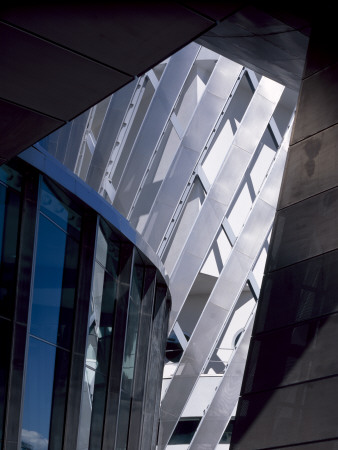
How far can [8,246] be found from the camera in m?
13.1

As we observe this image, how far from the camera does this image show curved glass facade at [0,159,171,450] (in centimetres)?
1315

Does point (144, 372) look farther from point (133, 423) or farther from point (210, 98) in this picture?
point (210, 98)

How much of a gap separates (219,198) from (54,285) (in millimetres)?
17257

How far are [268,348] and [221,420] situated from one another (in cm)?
2410

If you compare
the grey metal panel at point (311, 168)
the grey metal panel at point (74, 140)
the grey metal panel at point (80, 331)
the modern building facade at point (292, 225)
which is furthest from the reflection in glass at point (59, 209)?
the grey metal panel at point (74, 140)

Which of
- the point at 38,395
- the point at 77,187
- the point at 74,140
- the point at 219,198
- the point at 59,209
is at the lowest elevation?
the point at 38,395

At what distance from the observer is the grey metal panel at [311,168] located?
9844 mm

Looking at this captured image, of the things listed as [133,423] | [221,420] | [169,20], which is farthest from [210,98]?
[169,20]

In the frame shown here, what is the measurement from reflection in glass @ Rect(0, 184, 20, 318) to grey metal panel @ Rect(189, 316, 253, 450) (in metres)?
20.8

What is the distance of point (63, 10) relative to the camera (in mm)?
7547

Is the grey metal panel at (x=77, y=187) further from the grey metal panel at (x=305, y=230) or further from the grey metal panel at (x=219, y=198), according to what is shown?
the grey metal panel at (x=219, y=198)

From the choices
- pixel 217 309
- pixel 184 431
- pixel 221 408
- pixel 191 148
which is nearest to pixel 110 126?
pixel 191 148

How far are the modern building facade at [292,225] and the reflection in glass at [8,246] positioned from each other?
2.83 m

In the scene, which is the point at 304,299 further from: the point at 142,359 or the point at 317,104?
the point at 142,359
